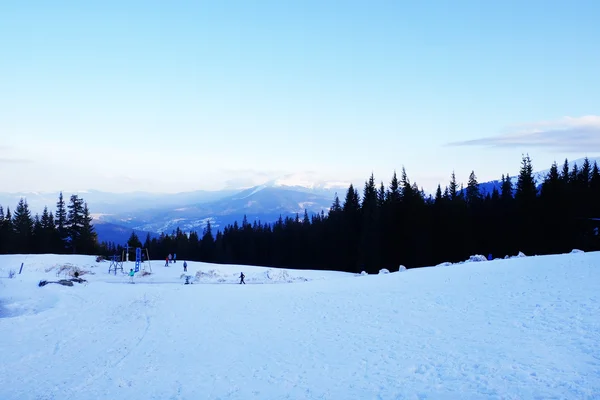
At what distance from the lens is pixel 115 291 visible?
32156mm

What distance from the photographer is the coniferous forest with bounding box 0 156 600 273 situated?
49.2 m

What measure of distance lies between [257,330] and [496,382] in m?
12.4

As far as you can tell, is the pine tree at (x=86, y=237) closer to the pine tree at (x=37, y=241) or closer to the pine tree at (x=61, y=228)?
the pine tree at (x=61, y=228)

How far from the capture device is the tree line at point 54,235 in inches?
2874

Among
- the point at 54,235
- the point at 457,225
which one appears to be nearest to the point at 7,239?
the point at 54,235

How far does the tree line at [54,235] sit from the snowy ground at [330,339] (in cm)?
4801

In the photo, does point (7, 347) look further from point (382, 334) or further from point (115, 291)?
point (382, 334)

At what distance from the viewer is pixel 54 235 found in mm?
76688

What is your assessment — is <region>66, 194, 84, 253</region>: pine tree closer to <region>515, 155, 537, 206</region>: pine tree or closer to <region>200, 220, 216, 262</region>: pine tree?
<region>200, 220, 216, 262</region>: pine tree

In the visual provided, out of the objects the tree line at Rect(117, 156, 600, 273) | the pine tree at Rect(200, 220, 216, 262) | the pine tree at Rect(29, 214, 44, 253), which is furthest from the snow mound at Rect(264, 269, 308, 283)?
the pine tree at Rect(29, 214, 44, 253)

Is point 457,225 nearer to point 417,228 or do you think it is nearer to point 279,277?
point 417,228

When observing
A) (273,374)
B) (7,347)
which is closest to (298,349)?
(273,374)

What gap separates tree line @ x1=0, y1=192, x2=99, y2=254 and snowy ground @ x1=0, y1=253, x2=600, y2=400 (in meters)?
48.0

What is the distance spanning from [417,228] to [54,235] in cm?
6743
